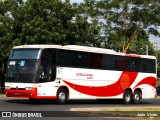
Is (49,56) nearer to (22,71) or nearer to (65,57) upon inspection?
(65,57)

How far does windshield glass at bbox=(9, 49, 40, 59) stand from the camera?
24109 mm

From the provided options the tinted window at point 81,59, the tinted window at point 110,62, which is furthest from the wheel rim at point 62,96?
the tinted window at point 110,62

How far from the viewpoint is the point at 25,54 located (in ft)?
80.0

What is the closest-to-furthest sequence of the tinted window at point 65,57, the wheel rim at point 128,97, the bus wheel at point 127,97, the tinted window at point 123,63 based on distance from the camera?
the tinted window at point 65,57
the tinted window at point 123,63
the bus wheel at point 127,97
the wheel rim at point 128,97

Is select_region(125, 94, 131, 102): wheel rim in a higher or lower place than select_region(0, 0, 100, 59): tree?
lower

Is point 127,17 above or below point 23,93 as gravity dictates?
above

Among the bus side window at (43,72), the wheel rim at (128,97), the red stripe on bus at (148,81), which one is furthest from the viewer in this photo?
the red stripe on bus at (148,81)

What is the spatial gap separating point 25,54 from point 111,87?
259 inches

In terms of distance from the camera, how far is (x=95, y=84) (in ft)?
89.8

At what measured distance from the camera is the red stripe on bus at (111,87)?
1040 inches

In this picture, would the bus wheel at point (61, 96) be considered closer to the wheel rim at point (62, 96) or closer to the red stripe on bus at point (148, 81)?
the wheel rim at point (62, 96)

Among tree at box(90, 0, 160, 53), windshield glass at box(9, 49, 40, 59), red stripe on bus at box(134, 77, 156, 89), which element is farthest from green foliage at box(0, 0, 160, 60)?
windshield glass at box(9, 49, 40, 59)

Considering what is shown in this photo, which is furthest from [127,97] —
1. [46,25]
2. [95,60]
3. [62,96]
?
[46,25]

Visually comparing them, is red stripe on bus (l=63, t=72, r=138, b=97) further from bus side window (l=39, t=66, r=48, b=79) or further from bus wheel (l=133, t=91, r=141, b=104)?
bus side window (l=39, t=66, r=48, b=79)
